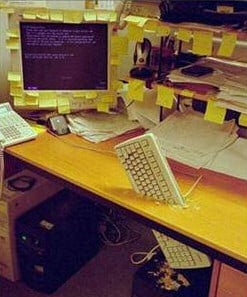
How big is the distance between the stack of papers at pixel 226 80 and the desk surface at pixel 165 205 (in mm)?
263

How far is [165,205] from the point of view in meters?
1.42

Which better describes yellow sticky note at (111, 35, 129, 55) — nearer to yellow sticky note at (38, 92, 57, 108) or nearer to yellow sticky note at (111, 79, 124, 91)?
yellow sticky note at (111, 79, 124, 91)

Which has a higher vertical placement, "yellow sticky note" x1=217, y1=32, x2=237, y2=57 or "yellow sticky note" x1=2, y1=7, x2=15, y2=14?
"yellow sticky note" x1=2, y1=7, x2=15, y2=14

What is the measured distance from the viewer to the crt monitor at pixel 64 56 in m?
1.86

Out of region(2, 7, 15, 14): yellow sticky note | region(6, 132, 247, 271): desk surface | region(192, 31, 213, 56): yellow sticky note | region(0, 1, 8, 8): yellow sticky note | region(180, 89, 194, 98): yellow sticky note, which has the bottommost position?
region(6, 132, 247, 271): desk surface

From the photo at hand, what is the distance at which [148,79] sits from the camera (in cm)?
180

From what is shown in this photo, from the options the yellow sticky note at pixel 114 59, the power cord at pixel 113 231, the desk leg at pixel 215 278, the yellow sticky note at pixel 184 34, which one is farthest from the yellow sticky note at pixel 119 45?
the desk leg at pixel 215 278

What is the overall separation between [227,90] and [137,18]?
0.44m

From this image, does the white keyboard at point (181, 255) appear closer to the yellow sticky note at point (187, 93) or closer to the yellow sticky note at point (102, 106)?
the yellow sticky note at point (187, 93)

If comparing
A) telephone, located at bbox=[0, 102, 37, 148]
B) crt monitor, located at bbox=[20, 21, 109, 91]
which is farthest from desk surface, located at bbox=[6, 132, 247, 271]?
crt monitor, located at bbox=[20, 21, 109, 91]

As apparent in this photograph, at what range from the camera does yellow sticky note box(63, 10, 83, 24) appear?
71.8 inches

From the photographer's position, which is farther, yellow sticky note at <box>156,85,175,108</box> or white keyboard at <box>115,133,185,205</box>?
yellow sticky note at <box>156,85,175,108</box>

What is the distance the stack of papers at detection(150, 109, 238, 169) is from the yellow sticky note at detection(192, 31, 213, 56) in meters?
0.36

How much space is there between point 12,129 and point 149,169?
2.19 ft
